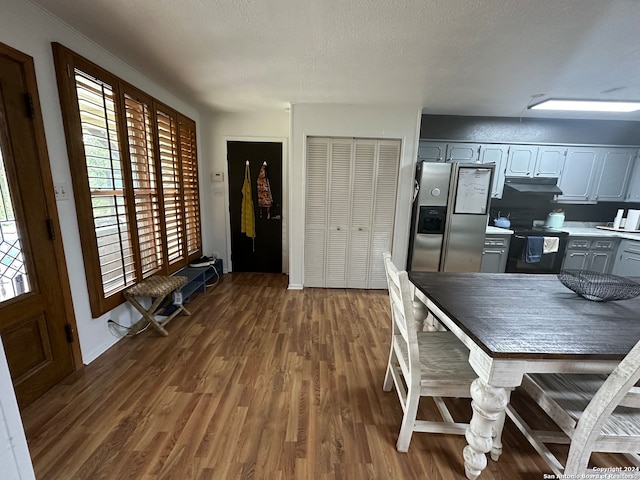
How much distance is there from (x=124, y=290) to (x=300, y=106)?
2669 millimetres

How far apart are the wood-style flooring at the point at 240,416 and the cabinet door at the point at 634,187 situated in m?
4.09

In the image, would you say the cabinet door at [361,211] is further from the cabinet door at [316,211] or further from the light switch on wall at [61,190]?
the light switch on wall at [61,190]

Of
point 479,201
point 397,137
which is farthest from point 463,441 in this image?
point 397,137

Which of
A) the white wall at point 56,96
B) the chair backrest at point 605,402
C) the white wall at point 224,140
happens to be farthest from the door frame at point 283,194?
the chair backrest at point 605,402

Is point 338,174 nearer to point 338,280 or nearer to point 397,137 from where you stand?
point 397,137

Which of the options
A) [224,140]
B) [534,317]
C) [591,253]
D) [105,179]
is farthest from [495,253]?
[105,179]

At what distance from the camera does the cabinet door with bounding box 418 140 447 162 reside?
3539 millimetres

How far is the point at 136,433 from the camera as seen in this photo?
1.44 meters

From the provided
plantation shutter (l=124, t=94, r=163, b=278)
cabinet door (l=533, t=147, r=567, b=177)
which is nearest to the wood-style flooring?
plantation shutter (l=124, t=94, r=163, b=278)

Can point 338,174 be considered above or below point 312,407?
above

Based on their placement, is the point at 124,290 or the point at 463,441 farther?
the point at 124,290

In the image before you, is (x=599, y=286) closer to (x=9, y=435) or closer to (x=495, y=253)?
(x=495, y=253)

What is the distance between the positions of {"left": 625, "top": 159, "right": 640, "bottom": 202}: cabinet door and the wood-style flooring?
409 cm

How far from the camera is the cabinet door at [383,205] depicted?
10.7 ft
